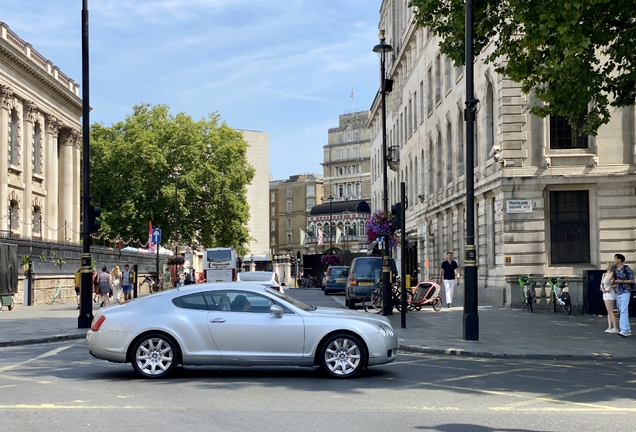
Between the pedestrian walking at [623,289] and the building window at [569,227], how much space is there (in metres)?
12.2

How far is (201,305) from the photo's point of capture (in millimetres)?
12531

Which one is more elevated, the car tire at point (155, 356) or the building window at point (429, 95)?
the building window at point (429, 95)

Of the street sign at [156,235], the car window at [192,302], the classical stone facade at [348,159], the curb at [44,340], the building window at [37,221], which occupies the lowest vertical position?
the curb at [44,340]

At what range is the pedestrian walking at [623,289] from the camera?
19.0 m

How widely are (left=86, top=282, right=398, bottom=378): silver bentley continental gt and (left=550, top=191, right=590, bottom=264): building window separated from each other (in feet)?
66.7

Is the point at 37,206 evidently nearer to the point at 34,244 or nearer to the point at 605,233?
the point at 34,244

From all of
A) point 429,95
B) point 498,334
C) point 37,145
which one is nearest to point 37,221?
point 37,145

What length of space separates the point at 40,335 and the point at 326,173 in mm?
140139

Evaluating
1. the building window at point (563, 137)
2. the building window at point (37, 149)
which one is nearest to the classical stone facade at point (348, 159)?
the building window at point (37, 149)

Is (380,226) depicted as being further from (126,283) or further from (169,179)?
(169,179)

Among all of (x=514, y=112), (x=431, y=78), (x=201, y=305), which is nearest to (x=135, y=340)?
(x=201, y=305)

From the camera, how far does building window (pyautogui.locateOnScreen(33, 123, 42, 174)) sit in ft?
199

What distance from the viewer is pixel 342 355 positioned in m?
12.3

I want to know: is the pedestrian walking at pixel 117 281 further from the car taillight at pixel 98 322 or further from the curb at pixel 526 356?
the car taillight at pixel 98 322
